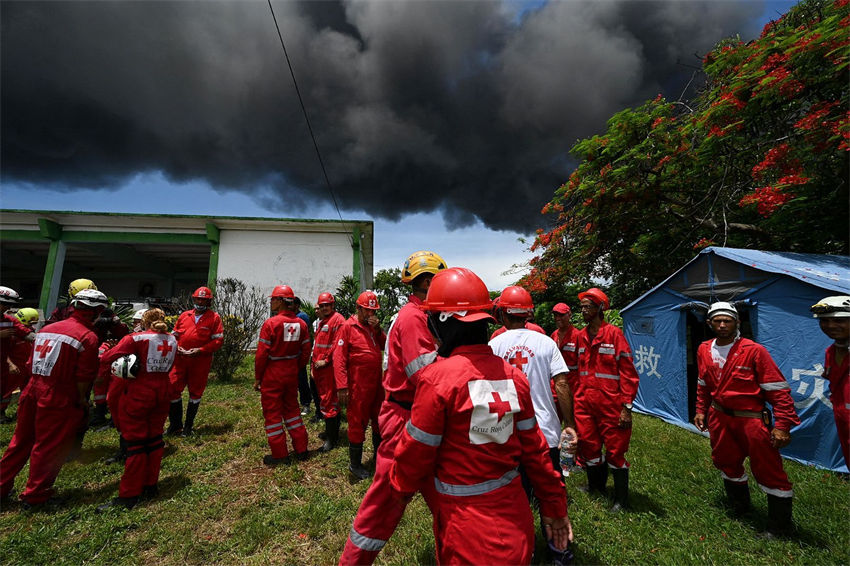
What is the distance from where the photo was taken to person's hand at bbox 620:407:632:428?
3561mm

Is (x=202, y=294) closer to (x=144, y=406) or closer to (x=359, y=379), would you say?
(x=144, y=406)

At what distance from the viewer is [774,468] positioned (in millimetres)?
3170

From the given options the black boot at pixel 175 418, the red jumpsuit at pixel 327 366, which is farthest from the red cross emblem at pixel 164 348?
the black boot at pixel 175 418

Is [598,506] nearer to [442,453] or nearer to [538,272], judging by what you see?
[442,453]

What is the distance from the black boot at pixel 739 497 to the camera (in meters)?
3.56

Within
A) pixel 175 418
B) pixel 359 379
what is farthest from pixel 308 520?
pixel 175 418

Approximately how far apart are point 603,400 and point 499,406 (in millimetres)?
2697

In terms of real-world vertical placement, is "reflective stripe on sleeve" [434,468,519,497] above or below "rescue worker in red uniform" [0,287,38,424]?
below

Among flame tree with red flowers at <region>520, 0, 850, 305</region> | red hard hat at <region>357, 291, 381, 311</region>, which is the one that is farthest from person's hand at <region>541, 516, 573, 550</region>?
flame tree with red flowers at <region>520, 0, 850, 305</region>

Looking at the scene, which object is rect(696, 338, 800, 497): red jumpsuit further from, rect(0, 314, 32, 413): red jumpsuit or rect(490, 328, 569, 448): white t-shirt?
rect(0, 314, 32, 413): red jumpsuit

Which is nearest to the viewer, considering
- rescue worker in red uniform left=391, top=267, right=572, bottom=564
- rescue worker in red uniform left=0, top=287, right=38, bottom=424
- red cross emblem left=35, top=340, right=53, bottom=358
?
rescue worker in red uniform left=391, top=267, right=572, bottom=564

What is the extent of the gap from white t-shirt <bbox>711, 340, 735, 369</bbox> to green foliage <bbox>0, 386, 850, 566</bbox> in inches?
62.2

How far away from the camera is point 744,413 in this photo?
3354 mm

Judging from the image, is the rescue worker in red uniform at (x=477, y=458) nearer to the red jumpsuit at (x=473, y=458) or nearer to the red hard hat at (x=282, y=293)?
the red jumpsuit at (x=473, y=458)
